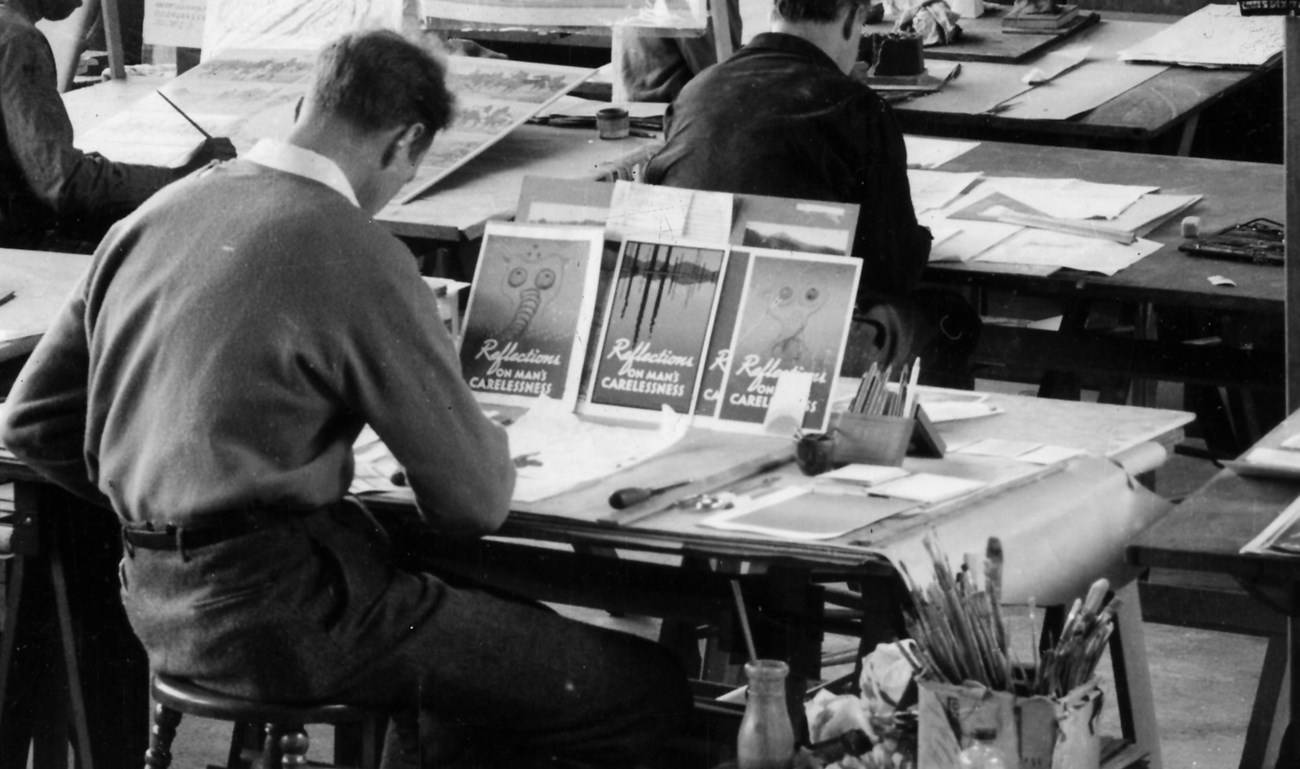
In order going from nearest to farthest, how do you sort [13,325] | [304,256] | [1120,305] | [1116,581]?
[304,256] < [1116,581] < [13,325] < [1120,305]

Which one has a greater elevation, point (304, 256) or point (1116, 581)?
point (304, 256)

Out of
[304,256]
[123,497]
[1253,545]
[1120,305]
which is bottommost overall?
[1120,305]

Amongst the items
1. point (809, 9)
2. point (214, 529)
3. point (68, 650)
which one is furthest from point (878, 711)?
point (809, 9)

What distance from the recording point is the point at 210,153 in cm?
523

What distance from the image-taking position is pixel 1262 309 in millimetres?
3979

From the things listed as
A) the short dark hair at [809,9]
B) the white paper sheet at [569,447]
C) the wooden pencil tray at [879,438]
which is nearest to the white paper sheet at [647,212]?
the white paper sheet at [569,447]

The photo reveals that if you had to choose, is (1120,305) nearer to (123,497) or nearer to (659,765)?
(659,765)

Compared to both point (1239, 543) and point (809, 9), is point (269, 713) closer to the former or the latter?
point (1239, 543)

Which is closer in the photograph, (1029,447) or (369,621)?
(369,621)

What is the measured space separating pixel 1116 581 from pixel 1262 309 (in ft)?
3.88

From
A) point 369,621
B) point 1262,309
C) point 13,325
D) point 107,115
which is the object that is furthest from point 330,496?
point 107,115

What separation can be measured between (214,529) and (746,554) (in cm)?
73

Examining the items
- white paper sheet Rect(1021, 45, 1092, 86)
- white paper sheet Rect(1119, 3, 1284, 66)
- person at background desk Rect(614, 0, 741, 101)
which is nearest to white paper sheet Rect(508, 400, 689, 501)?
person at background desk Rect(614, 0, 741, 101)

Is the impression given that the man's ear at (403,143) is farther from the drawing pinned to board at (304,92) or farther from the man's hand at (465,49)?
the man's hand at (465,49)
